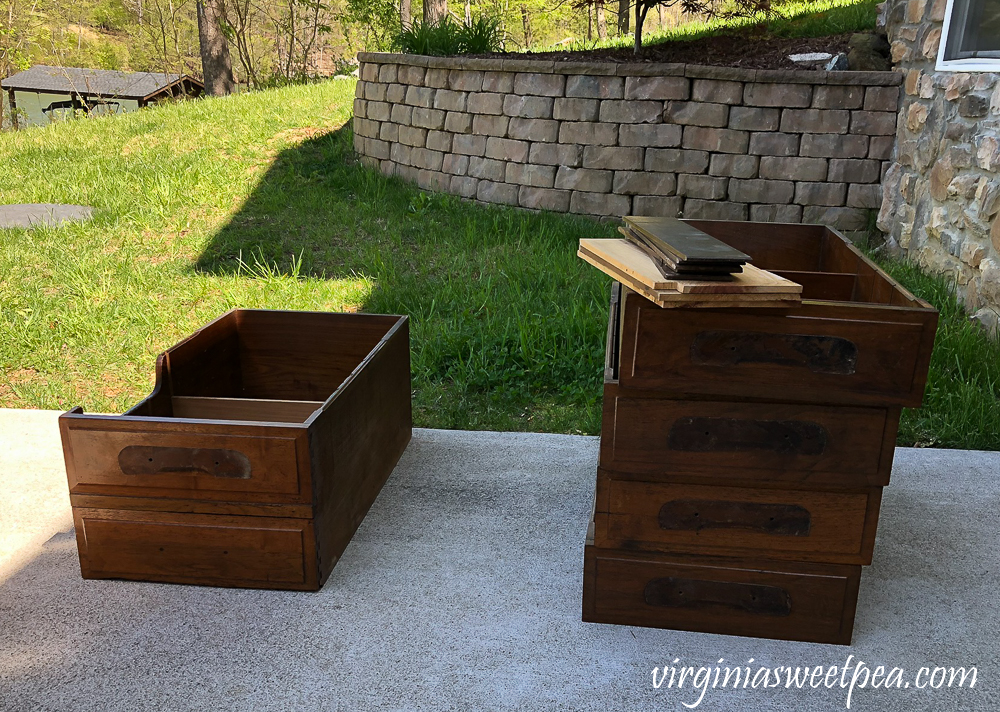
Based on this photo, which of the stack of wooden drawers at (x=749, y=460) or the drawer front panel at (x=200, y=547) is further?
the drawer front panel at (x=200, y=547)

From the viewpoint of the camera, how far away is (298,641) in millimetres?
2031

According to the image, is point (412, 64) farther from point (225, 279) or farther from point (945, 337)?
point (945, 337)

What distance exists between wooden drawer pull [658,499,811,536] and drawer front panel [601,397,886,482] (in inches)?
3.8

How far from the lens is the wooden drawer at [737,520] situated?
196cm

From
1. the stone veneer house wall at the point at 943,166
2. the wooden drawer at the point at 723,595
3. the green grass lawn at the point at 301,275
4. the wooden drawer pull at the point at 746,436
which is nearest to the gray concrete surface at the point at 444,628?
the wooden drawer at the point at 723,595

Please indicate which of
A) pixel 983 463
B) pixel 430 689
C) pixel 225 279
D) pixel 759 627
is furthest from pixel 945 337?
pixel 225 279

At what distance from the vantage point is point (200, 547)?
2227mm

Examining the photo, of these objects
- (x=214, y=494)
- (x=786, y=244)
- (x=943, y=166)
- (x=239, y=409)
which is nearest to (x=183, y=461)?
(x=214, y=494)

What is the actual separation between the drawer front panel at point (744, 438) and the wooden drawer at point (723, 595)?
0.85 feet

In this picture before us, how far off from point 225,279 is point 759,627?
A: 4.11 metres

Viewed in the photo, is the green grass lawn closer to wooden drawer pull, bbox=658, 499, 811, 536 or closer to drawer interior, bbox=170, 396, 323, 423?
drawer interior, bbox=170, 396, 323, 423

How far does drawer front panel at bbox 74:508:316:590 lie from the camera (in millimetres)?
2197

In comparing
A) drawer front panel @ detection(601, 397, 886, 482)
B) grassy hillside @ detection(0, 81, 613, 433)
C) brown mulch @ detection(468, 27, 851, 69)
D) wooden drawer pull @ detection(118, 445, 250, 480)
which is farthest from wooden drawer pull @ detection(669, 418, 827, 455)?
brown mulch @ detection(468, 27, 851, 69)

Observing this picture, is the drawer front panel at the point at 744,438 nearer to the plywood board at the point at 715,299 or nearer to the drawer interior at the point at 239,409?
the plywood board at the point at 715,299
